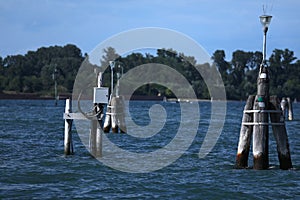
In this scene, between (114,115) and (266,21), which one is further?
(114,115)

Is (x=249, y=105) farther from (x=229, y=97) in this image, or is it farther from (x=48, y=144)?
(x=229, y=97)

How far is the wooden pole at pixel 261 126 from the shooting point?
16.0 metres

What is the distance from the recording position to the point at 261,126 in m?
16.0

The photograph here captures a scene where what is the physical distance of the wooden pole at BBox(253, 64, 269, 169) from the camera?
16.0 metres

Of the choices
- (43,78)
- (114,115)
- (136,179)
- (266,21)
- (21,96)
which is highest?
(43,78)

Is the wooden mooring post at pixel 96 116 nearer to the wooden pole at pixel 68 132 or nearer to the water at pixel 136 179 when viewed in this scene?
the wooden pole at pixel 68 132

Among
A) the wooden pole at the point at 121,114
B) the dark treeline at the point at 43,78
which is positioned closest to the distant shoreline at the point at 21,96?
the dark treeline at the point at 43,78

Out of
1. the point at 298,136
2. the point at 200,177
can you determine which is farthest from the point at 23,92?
the point at 200,177

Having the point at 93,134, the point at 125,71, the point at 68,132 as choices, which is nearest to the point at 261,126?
the point at 93,134

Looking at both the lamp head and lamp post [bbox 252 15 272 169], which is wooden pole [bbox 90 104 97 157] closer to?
lamp post [bbox 252 15 272 169]

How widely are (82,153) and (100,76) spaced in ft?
9.60

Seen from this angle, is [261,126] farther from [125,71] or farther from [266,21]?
[125,71]

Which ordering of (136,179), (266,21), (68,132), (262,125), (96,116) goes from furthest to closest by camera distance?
(68,132)
(96,116)
(266,21)
(136,179)
(262,125)

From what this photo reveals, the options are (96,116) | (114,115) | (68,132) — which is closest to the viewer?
(96,116)
